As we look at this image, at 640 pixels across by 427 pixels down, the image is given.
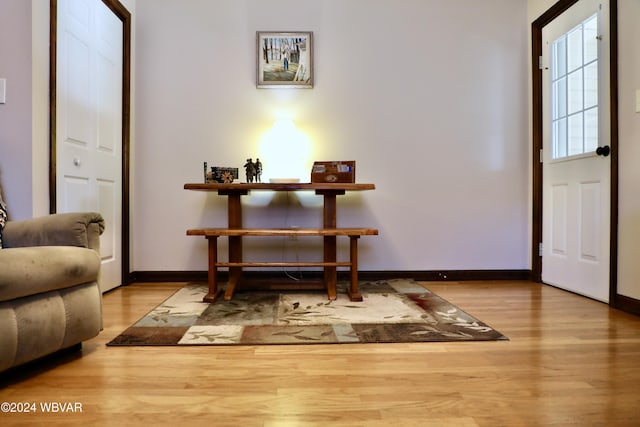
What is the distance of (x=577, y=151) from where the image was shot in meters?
2.68

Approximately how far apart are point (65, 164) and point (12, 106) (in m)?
0.41

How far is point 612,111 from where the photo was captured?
2305mm

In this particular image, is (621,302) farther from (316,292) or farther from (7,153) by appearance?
(7,153)

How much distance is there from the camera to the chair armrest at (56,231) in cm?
153

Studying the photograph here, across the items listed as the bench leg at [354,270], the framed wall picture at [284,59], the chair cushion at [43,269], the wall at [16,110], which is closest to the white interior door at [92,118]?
the wall at [16,110]

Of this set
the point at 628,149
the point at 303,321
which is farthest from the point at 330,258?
→ the point at 628,149

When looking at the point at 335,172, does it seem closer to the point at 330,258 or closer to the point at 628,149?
the point at 330,258

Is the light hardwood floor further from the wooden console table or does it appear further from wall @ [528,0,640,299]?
the wooden console table

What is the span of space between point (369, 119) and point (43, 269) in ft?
8.12

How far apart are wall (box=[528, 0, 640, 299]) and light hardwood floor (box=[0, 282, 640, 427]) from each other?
0.49 meters

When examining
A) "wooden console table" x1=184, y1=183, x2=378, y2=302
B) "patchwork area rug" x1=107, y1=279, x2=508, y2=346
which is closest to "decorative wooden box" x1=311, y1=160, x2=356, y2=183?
"wooden console table" x1=184, y1=183, x2=378, y2=302

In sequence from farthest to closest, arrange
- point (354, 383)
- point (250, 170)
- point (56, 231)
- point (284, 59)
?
point (284, 59), point (250, 170), point (56, 231), point (354, 383)

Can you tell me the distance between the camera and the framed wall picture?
3.14 m

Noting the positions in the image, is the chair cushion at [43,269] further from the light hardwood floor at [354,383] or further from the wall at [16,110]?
the wall at [16,110]
